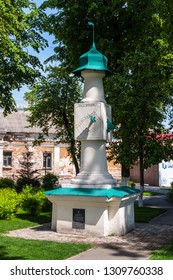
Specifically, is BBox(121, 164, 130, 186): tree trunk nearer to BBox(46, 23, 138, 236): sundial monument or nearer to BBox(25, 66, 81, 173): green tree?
BBox(25, 66, 81, 173): green tree

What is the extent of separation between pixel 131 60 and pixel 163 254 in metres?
12.4

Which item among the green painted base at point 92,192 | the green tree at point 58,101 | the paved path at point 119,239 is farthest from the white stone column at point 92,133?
the green tree at point 58,101

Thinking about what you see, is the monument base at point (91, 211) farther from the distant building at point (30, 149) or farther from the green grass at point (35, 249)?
the distant building at point (30, 149)

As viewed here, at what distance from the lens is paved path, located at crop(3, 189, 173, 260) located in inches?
347

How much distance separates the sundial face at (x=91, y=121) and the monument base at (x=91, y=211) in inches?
72.6

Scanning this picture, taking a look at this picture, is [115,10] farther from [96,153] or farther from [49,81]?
[96,153]

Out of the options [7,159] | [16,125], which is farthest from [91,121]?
[16,125]

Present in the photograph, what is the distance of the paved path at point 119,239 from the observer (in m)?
8.82

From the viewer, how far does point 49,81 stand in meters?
26.4

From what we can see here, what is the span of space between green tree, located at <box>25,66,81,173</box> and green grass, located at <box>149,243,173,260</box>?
16.2 m

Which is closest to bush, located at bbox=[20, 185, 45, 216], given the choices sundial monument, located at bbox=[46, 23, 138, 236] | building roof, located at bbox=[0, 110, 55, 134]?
sundial monument, located at bbox=[46, 23, 138, 236]

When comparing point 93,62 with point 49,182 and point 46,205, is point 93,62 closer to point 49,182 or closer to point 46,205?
point 46,205

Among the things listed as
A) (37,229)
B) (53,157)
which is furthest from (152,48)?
(53,157)

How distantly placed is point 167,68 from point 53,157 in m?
19.7
